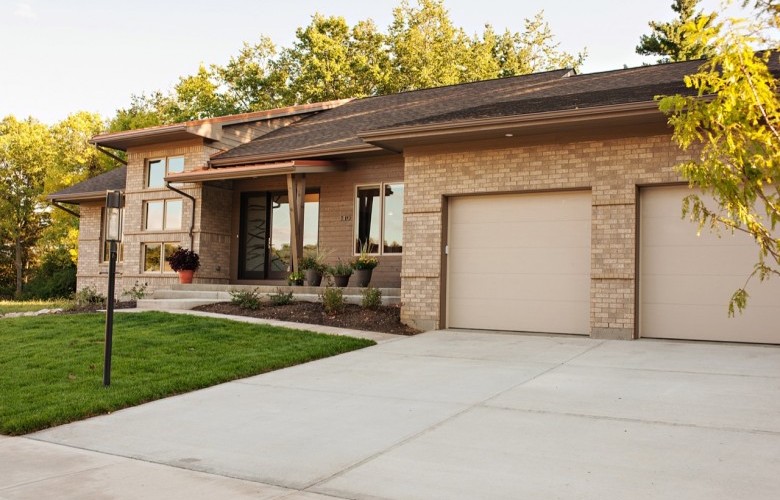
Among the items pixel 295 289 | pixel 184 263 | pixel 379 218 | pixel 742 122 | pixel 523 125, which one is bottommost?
pixel 295 289

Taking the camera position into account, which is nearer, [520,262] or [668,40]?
[520,262]

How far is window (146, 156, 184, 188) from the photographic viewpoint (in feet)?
60.0

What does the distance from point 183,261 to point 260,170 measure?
315 cm

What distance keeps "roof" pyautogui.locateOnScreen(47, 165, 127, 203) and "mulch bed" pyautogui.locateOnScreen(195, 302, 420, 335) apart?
31.6 ft

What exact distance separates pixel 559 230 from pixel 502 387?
468 centimetres

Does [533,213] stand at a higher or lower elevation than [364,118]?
lower

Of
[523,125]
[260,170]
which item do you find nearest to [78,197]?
[260,170]

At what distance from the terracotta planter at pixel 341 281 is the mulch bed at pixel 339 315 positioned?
107cm

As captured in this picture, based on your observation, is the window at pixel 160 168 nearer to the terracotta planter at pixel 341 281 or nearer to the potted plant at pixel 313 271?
the potted plant at pixel 313 271

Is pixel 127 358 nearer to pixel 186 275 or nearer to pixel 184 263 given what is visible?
pixel 184 263

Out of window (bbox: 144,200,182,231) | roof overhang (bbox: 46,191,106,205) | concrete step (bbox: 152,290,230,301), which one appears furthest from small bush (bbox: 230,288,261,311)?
roof overhang (bbox: 46,191,106,205)

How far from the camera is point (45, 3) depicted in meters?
16.8

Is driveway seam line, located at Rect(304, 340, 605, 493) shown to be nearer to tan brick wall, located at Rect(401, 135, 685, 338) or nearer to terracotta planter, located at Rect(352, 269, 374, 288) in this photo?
tan brick wall, located at Rect(401, 135, 685, 338)

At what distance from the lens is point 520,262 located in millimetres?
11609
